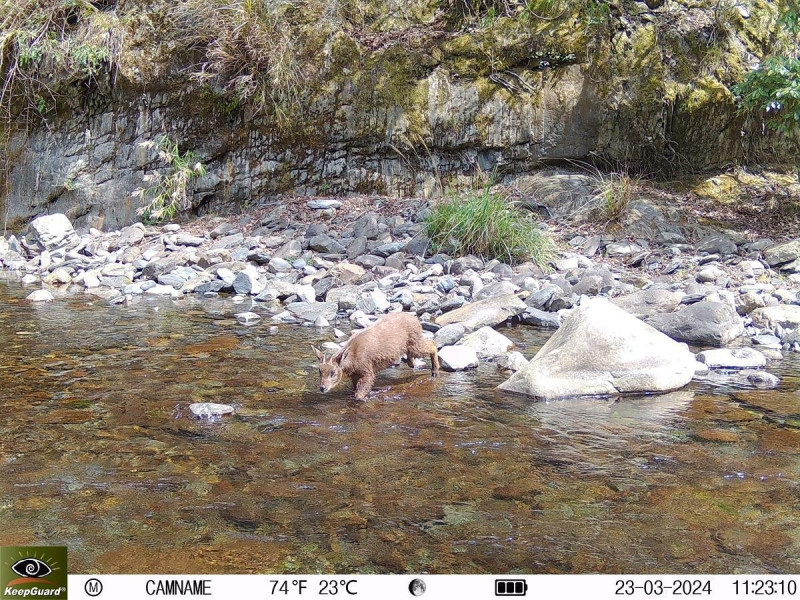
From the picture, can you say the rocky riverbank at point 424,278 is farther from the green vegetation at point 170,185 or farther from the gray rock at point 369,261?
the green vegetation at point 170,185

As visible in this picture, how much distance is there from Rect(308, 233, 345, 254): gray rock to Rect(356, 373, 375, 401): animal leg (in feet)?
18.0

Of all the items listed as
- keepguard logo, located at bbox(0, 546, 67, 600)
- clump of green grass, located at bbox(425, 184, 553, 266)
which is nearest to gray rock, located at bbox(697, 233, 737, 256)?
clump of green grass, located at bbox(425, 184, 553, 266)

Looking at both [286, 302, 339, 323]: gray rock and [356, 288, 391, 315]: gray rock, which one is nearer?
[286, 302, 339, 323]: gray rock

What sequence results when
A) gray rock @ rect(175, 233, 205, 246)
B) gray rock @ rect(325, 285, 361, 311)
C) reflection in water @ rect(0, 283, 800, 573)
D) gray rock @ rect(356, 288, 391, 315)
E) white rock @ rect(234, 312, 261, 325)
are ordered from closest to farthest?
reflection in water @ rect(0, 283, 800, 573) → white rock @ rect(234, 312, 261, 325) → gray rock @ rect(356, 288, 391, 315) → gray rock @ rect(325, 285, 361, 311) → gray rock @ rect(175, 233, 205, 246)

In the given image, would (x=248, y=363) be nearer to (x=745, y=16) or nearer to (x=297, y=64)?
(x=297, y=64)

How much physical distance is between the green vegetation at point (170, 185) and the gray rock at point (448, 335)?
7.52 meters

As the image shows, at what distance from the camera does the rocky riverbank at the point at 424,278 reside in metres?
6.57

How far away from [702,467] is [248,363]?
3.51 meters

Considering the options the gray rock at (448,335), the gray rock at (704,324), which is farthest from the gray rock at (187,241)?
the gray rock at (704,324)

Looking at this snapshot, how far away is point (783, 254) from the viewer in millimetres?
9055

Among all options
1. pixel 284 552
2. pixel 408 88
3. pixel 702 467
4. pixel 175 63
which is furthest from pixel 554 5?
pixel 284 552

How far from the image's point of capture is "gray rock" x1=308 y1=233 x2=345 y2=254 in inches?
410

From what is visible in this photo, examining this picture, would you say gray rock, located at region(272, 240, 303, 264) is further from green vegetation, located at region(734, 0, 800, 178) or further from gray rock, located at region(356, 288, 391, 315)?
green vegetation, located at region(734, 0, 800, 178)

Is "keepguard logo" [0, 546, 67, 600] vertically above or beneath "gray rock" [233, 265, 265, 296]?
above
